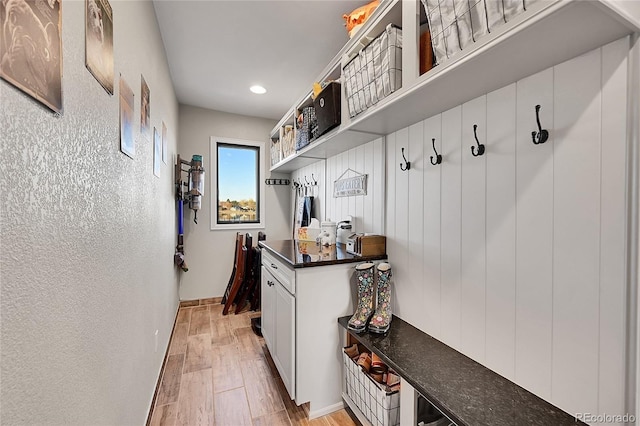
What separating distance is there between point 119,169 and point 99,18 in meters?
0.52

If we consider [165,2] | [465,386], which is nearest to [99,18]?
[165,2]

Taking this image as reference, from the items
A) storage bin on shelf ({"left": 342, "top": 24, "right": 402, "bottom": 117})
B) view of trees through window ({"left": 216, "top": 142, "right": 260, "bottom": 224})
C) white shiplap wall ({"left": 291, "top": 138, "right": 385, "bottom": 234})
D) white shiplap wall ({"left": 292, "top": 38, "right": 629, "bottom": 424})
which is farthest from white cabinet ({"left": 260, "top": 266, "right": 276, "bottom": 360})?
view of trees through window ({"left": 216, "top": 142, "right": 260, "bottom": 224})

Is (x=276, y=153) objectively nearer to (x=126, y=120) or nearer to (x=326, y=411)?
(x=126, y=120)

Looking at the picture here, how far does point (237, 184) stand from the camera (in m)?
3.78

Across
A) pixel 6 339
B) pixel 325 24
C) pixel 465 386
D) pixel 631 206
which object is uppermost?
pixel 325 24

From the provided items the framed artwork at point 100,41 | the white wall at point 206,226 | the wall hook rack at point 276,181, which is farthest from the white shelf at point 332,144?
the white wall at point 206,226

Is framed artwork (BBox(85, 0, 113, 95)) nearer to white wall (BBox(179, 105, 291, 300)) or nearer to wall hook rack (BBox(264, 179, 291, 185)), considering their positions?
white wall (BBox(179, 105, 291, 300))

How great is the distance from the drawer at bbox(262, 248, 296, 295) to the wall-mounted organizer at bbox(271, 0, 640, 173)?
0.98 m

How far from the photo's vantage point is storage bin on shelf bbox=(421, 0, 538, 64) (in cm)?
78

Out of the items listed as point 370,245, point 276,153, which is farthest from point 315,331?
point 276,153

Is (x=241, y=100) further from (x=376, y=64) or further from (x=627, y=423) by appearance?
(x=627, y=423)

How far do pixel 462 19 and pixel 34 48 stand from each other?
1143 mm

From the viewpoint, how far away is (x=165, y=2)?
5.63 feet

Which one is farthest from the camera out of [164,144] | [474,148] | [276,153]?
[276,153]
